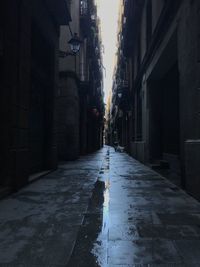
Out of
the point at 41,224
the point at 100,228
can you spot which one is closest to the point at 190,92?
the point at 100,228

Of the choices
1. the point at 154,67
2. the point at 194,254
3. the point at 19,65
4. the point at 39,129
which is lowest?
the point at 194,254

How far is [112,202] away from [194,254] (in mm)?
3311

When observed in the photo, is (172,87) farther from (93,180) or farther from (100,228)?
(100,228)

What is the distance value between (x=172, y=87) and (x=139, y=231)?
33.5ft

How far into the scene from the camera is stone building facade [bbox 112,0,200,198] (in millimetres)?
7723

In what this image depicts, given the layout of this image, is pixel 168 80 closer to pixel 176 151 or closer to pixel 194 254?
pixel 176 151

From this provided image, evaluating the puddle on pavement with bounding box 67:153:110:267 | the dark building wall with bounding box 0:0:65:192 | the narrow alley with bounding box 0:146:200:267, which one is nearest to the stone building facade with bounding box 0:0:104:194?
the dark building wall with bounding box 0:0:65:192

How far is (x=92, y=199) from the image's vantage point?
7.51m

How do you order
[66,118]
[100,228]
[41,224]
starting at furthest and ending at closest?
[66,118], [41,224], [100,228]

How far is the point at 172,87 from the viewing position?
1430cm

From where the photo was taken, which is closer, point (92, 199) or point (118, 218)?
point (118, 218)

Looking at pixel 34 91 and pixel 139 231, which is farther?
pixel 34 91

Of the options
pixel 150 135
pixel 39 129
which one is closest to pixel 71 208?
pixel 39 129

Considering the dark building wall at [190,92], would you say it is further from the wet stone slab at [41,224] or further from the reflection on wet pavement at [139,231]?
the wet stone slab at [41,224]
